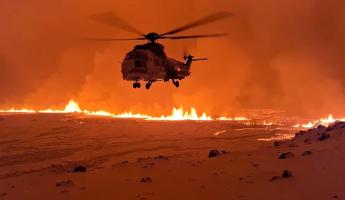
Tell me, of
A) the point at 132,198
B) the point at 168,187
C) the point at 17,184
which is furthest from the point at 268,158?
the point at 17,184

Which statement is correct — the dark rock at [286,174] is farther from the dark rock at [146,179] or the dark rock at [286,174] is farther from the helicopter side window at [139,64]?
the helicopter side window at [139,64]

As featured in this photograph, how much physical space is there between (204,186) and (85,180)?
16.0ft

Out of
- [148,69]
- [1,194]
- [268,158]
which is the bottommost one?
[1,194]

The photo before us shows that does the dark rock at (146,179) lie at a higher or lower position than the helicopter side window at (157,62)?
lower

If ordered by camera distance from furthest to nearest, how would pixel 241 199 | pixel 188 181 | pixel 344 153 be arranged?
pixel 344 153 → pixel 188 181 → pixel 241 199

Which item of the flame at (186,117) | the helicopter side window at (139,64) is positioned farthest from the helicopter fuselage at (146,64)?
the flame at (186,117)

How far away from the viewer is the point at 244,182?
13.4 metres

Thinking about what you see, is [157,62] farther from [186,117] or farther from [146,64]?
[186,117]

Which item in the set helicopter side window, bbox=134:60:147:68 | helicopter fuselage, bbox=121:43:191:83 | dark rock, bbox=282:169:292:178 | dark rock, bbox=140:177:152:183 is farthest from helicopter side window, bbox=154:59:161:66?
dark rock, bbox=282:169:292:178

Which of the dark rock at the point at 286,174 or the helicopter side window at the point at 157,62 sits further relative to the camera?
the helicopter side window at the point at 157,62

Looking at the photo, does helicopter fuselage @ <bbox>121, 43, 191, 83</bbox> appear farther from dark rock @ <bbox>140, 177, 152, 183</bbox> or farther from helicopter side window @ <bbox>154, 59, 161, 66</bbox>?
dark rock @ <bbox>140, 177, 152, 183</bbox>

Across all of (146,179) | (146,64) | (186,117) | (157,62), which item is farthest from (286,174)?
(186,117)

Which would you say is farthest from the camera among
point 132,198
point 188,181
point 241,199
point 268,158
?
point 268,158

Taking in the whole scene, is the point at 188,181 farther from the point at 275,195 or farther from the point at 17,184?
the point at 17,184
